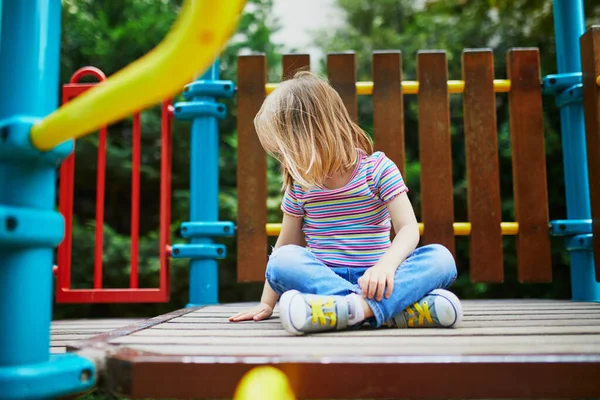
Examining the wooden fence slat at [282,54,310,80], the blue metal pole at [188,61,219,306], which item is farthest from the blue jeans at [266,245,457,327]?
the wooden fence slat at [282,54,310,80]

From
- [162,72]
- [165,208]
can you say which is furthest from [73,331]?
[162,72]

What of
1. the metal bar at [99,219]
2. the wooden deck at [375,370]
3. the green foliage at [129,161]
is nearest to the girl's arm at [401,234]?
the wooden deck at [375,370]

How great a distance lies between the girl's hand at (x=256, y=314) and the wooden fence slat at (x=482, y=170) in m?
0.99

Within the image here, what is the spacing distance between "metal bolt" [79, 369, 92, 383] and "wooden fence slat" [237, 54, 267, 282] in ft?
4.25

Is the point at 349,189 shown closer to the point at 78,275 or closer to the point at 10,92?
the point at 10,92

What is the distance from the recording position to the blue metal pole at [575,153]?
2.11 meters

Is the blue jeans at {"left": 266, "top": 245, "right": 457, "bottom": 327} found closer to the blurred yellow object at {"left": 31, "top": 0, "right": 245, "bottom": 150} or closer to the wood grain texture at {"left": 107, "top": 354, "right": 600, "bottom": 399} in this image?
the wood grain texture at {"left": 107, "top": 354, "right": 600, "bottom": 399}

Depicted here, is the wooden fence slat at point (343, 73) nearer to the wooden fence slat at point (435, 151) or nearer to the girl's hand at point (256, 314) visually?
the wooden fence slat at point (435, 151)

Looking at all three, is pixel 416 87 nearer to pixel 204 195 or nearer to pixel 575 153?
pixel 575 153

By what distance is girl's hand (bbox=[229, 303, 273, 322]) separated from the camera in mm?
1455

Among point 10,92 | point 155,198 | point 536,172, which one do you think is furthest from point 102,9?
point 10,92

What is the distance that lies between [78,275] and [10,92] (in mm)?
3200

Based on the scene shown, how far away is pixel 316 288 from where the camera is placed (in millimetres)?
1291

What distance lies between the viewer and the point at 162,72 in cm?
62
